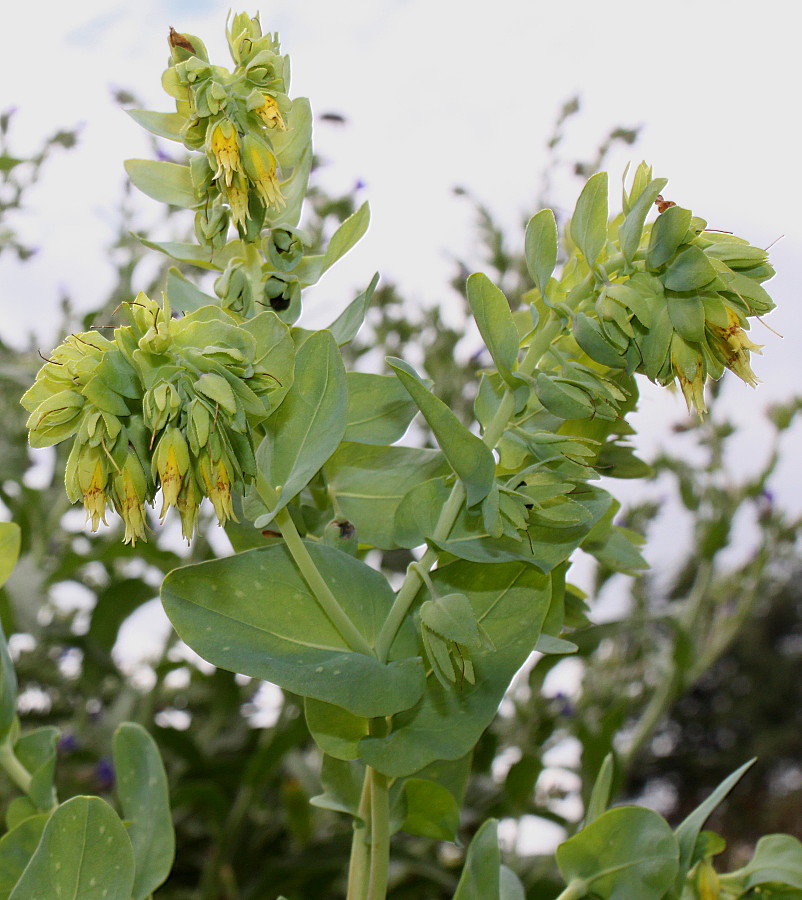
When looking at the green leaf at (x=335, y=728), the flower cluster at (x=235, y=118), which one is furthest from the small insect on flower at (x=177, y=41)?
the green leaf at (x=335, y=728)

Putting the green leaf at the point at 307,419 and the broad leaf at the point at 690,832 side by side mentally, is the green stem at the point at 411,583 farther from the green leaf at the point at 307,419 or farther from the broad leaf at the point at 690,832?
the broad leaf at the point at 690,832

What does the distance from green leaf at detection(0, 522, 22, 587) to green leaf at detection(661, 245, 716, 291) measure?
268mm

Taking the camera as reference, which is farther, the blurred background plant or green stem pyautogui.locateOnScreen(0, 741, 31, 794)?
the blurred background plant

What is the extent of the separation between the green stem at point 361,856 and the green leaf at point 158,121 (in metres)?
0.25

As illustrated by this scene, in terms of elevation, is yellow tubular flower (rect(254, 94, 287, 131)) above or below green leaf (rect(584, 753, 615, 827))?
above

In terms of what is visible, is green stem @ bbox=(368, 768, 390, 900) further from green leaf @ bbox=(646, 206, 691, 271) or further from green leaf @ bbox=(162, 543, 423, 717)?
green leaf @ bbox=(646, 206, 691, 271)

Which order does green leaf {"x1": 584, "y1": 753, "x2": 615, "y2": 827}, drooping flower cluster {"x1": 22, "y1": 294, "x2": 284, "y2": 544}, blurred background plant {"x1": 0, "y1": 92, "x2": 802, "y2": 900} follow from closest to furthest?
1. drooping flower cluster {"x1": 22, "y1": 294, "x2": 284, "y2": 544}
2. green leaf {"x1": 584, "y1": 753, "x2": 615, "y2": 827}
3. blurred background plant {"x1": 0, "y1": 92, "x2": 802, "y2": 900}

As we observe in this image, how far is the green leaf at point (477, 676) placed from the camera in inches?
12.8

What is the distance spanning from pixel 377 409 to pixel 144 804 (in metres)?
0.19

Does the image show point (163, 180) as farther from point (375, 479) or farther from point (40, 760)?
point (40, 760)

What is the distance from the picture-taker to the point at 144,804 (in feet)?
1.26

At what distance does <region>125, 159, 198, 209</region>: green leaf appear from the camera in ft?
1.21

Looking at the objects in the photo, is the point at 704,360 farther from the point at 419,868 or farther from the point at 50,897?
the point at 419,868

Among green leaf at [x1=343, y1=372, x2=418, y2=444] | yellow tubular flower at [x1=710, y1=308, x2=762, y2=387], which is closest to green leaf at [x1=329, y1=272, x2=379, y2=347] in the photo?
green leaf at [x1=343, y1=372, x2=418, y2=444]
